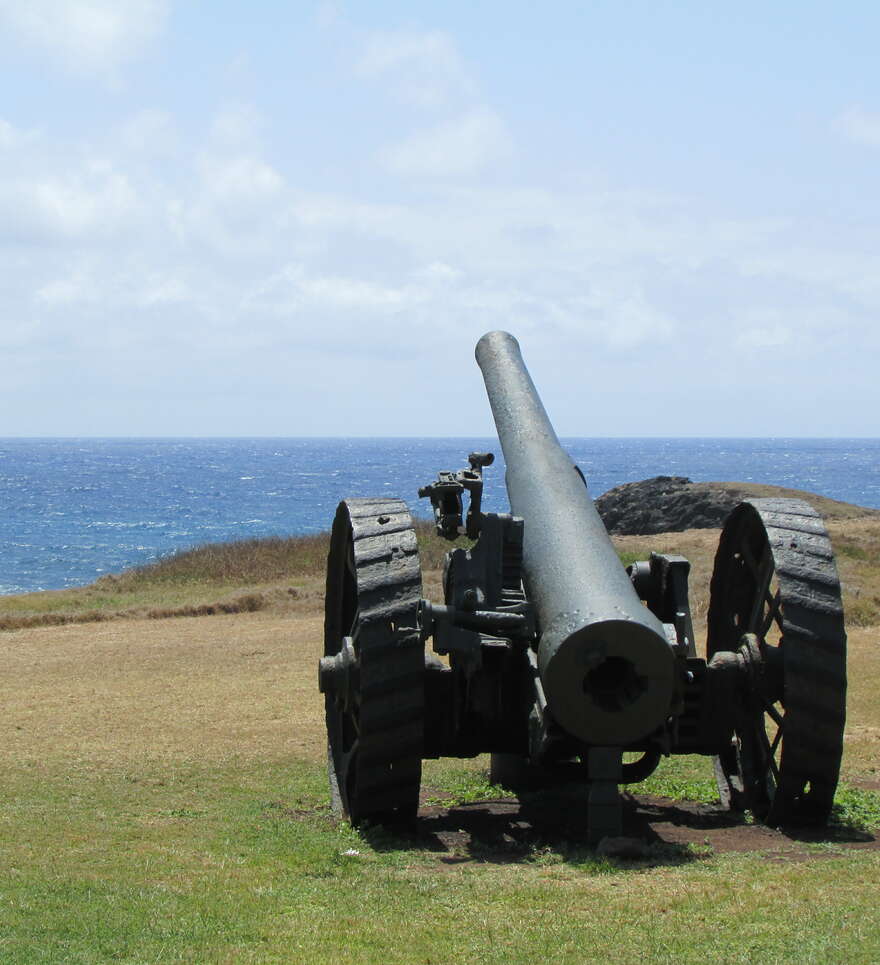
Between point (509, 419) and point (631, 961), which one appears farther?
point (509, 419)

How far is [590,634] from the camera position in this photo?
6762 mm

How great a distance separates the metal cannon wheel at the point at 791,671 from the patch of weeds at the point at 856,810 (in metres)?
0.43

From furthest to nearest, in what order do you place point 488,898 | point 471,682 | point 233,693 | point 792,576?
point 233,693 < point 471,682 < point 792,576 < point 488,898

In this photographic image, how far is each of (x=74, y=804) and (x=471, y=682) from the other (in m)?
3.25

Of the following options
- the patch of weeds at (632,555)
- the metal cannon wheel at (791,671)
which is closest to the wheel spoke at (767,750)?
the metal cannon wheel at (791,671)

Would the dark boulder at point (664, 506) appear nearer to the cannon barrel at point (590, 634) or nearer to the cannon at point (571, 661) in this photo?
the cannon at point (571, 661)

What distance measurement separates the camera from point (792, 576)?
7.55 meters

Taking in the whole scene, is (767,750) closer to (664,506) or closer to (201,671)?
(201,671)

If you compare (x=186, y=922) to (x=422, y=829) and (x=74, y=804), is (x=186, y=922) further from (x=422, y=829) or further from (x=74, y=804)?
(x=74, y=804)

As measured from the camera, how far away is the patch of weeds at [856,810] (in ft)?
26.7

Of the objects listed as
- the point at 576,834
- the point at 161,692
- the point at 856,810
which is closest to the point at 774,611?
the point at 856,810

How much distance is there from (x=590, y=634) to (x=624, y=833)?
2.00 meters

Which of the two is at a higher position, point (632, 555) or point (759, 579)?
point (759, 579)

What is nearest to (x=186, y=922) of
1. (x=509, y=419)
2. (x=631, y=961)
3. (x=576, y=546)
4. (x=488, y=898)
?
(x=488, y=898)
